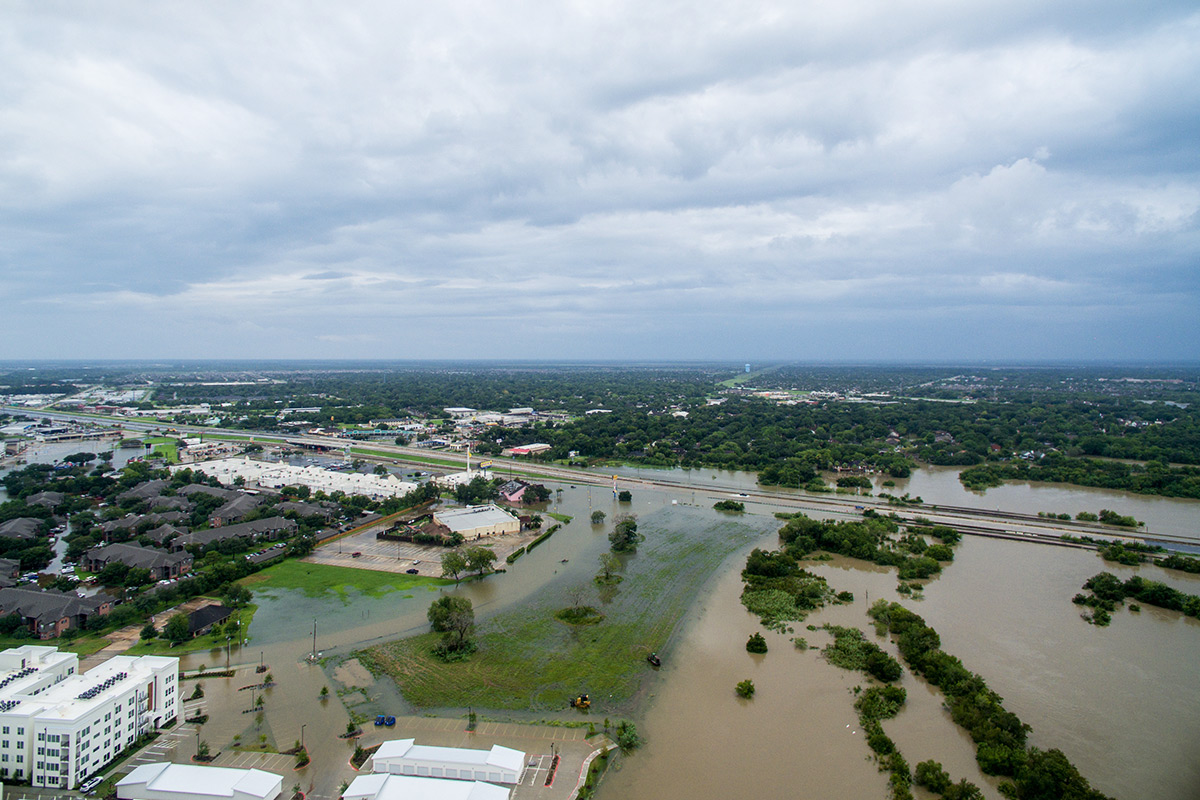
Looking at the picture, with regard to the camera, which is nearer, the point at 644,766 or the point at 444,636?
the point at 644,766

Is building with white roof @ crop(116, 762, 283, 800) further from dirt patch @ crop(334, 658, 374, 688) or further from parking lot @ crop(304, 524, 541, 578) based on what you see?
parking lot @ crop(304, 524, 541, 578)

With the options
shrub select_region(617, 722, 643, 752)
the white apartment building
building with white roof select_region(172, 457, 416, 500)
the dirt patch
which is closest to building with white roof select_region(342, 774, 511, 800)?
shrub select_region(617, 722, 643, 752)

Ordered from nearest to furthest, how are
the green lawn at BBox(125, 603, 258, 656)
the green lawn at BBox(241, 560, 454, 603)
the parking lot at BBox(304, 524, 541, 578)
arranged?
the green lawn at BBox(125, 603, 258, 656)
the green lawn at BBox(241, 560, 454, 603)
the parking lot at BBox(304, 524, 541, 578)

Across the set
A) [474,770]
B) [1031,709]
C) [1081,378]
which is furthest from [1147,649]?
[1081,378]

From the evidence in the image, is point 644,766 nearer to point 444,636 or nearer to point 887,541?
point 444,636

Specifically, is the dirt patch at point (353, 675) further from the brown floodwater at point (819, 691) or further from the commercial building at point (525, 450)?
the commercial building at point (525, 450)

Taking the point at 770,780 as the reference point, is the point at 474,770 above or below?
above

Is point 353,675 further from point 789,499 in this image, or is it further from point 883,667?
point 789,499

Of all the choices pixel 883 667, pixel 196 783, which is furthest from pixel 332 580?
pixel 883 667
